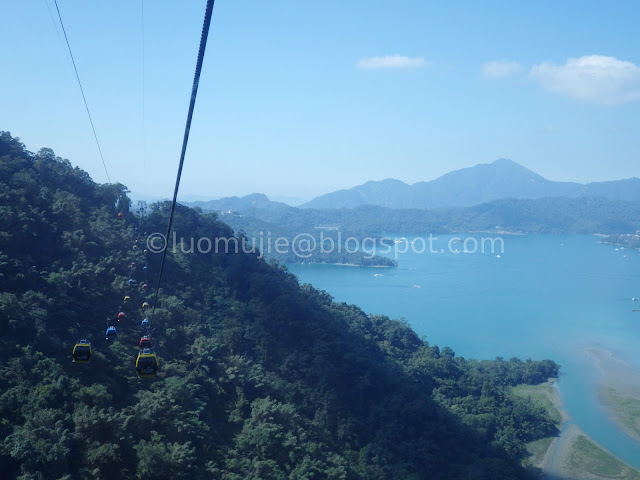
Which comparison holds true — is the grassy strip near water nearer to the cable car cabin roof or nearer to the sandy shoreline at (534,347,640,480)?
the sandy shoreline at (534,347,640,480)

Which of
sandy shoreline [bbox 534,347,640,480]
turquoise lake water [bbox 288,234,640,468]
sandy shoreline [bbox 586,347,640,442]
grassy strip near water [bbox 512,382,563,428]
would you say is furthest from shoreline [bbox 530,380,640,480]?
sandy shoreline [bbox 586,347,640,442]

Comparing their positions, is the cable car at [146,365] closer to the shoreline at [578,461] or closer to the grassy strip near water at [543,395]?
the shoreline at [578,461]

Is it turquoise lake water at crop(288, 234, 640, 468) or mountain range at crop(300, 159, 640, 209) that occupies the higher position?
mountain range at crop(300, 159, 640, 209)

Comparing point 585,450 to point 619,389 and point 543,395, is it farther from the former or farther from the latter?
point 619,389

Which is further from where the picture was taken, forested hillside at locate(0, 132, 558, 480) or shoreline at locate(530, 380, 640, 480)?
shoreline at locate(530, 380, 640, 480)

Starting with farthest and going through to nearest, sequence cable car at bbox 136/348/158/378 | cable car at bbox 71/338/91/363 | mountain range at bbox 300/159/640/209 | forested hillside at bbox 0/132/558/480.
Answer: mountain range at bbox 300/159/640/209, forested hillside at bbox 0/132/558/480, cable car at bbox 71/338/91/363, cable car at bbox 136/348/158/378

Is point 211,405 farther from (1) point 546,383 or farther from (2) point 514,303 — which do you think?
(2) point 514,303

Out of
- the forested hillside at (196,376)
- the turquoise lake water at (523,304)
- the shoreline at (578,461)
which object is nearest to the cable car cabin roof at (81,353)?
the forested hillside at (196,376)

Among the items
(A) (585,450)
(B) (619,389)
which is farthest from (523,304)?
(A) (585,450)
